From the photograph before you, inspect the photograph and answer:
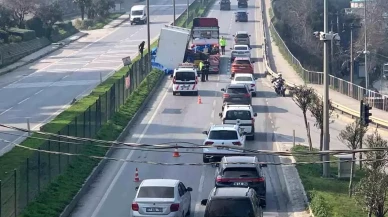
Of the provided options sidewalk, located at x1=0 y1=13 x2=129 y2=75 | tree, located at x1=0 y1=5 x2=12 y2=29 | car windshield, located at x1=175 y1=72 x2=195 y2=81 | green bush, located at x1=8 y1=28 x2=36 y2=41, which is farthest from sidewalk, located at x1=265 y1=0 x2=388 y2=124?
tree, located at x1=0 y1=5 x2=12 y2=29

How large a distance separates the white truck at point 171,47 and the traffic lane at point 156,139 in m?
4.24

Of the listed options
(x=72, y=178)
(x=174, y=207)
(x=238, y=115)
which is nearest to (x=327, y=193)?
(x=174, y=207)

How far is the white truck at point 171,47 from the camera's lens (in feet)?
211

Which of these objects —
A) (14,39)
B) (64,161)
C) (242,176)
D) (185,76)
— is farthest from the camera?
(14,39)

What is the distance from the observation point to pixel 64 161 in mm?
31453

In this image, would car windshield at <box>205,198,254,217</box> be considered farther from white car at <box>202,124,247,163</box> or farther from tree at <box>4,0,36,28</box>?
tree at <box>4,0,36,28</box>

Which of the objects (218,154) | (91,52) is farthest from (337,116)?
(91,52)

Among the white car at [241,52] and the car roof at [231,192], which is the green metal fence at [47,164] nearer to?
the car roof at [231,192]

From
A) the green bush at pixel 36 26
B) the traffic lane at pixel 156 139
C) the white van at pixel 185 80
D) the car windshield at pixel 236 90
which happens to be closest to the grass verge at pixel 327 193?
the traffic lane at pixel 156 139

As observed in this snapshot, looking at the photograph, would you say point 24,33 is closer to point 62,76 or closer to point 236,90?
point 62,76

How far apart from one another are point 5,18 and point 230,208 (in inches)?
2612

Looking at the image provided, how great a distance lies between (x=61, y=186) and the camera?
29078 mm

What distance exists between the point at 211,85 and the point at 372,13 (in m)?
52.7

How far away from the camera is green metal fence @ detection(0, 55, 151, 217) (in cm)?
2383
